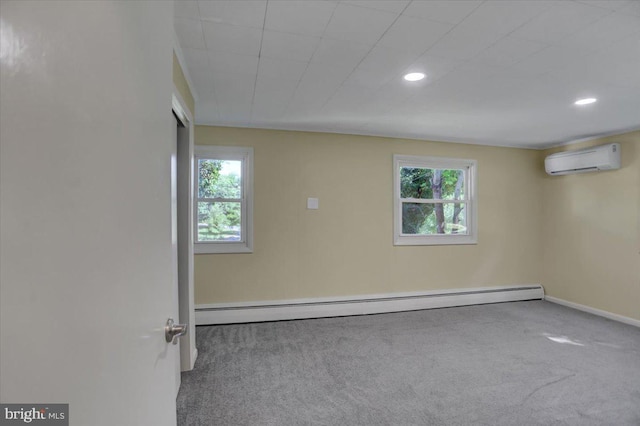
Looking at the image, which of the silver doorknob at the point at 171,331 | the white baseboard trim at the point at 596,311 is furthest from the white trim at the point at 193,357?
the white baseboard trim at the point at 596,311

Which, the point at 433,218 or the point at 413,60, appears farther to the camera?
the point at 433,218

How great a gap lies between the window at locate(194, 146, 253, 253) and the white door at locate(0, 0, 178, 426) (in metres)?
2.93

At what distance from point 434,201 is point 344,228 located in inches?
59.1

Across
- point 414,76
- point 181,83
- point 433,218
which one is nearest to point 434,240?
point 433,218

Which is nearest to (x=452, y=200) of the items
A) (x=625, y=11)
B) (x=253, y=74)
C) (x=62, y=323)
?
(x=625, y=11)

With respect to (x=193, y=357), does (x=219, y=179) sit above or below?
above

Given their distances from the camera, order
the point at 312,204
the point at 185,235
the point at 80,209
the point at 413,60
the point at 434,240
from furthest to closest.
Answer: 1. the point at 434,240
2. the point at 312,204
3. the point at 185,235
4. the point at 413,60
5. the point at 80,209

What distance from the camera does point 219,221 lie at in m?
3.73

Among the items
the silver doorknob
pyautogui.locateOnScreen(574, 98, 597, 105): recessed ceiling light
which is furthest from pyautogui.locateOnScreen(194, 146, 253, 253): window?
pyautogui.locateOnScreen(574, 98, 597, 105): recessed ceiling light

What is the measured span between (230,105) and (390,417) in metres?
2.95

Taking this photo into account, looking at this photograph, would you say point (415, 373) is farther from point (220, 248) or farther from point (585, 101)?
point (585, 101)

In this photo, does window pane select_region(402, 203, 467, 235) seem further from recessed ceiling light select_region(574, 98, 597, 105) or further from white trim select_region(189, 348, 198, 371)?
white trim select_region(189, 348, 198, 371)

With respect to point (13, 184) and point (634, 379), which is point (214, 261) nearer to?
point (13, 184)

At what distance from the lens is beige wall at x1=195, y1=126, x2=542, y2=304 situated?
3727mm
